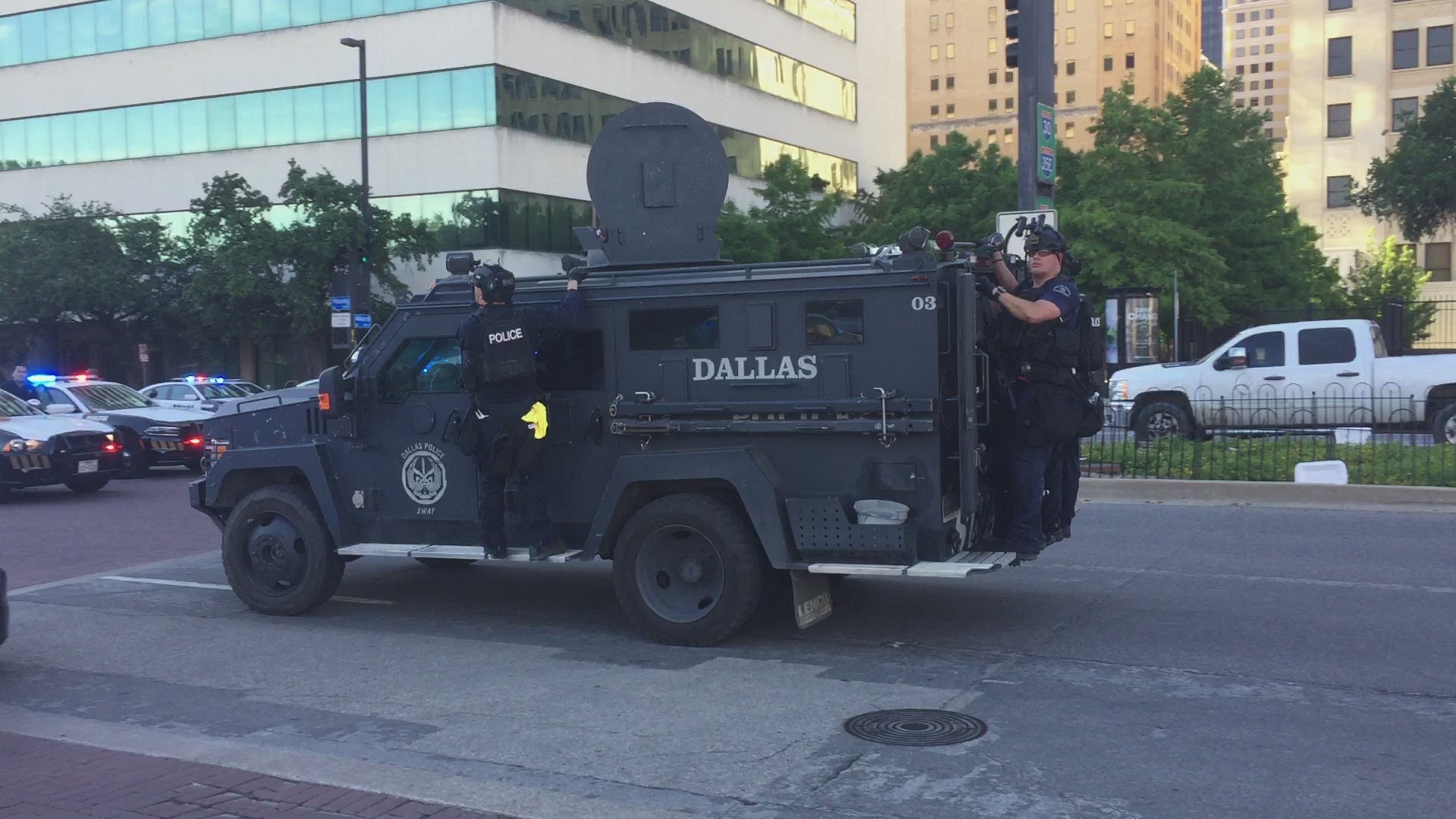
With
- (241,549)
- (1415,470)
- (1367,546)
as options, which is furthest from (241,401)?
(1415,470)

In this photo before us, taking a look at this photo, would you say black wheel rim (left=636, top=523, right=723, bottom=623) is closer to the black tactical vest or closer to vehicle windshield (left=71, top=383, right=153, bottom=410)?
the black tactical vest

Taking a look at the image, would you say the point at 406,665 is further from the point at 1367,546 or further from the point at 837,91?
the point at 837,91

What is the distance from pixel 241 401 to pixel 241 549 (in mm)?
1035

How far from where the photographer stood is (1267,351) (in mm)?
18328

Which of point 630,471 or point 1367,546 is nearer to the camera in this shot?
point 630,471

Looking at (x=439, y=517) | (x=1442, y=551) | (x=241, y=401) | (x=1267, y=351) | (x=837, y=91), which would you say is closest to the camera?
(x=439, y=517)

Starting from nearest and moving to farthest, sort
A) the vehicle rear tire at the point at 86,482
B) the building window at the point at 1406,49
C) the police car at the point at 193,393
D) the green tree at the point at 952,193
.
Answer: the vehicle rear tire at the point at 86,482, the police car at the point at 193,393, the green tree at the point at 952,193, the building window at the point at 1406,49

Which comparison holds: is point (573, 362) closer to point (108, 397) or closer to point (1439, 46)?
point (108, 397)

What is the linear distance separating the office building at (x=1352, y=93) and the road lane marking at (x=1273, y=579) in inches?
2383

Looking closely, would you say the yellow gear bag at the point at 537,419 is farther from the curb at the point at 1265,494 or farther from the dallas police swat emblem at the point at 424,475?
the curb at the point at 1265,494

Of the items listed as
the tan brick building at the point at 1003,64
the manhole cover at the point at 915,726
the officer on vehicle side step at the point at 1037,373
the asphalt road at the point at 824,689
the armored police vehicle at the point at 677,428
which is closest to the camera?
the asphalt road at the point at 824,689

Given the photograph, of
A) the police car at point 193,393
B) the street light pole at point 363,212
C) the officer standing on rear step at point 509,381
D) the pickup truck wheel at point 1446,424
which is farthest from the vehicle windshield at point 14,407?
the pickup truck wheel at point 1446,424

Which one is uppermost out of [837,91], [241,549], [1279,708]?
[837,91]

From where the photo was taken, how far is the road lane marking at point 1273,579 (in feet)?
28.7
